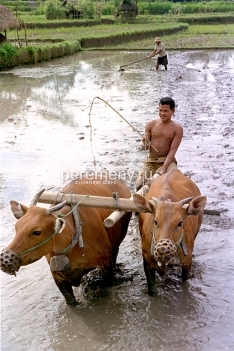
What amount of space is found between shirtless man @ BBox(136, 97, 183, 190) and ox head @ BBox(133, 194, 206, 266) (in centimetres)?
168

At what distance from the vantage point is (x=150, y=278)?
4473 mm

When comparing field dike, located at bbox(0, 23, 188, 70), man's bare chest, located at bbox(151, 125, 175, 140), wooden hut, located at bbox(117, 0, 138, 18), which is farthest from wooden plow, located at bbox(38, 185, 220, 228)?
wooden hut, located at bbox(117, 0, 138, 18)

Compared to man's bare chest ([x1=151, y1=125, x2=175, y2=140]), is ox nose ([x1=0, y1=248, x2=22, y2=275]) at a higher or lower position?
lower

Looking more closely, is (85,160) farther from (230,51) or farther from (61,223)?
(230,51)

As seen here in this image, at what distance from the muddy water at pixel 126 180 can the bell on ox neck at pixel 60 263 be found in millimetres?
676

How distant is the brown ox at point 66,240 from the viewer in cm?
350

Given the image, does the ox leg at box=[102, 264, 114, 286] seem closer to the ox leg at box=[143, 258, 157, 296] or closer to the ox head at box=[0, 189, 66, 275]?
the ox leg at box=[143, 258, 157, 296]

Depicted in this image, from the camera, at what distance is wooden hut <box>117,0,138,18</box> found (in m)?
Answer: 46.4

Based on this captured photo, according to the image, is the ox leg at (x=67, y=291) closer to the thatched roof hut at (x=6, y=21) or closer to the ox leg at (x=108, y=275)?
the ox leg at (x=108, y=275)

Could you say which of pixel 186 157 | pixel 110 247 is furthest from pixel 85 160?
pixel 110 247

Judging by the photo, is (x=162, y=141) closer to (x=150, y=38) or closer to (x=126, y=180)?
(x=126, y=180)

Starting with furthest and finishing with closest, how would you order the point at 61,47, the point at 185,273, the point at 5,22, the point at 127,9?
the point at 127,9 → the point at 61,47 → the point at 5,22 → the point at 185,273

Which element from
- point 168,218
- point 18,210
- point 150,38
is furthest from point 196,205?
point 150,38

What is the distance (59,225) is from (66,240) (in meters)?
0.27
